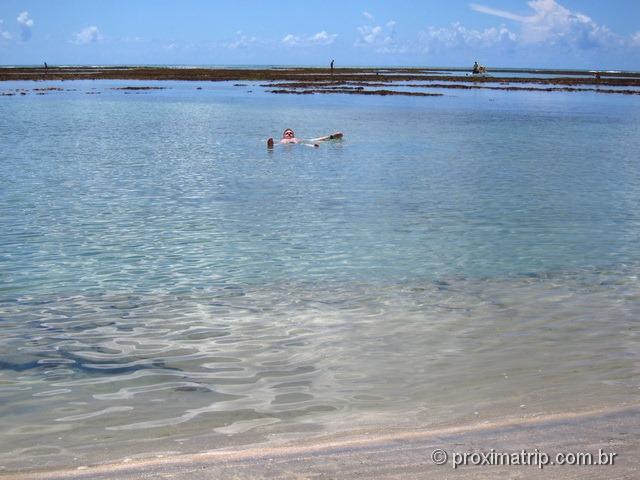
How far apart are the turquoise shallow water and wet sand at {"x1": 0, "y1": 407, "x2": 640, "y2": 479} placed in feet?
1.22

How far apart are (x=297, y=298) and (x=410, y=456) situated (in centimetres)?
501

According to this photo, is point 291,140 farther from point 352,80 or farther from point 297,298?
point 352,80

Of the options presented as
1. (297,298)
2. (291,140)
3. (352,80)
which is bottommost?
(297,298)

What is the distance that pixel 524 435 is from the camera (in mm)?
6062

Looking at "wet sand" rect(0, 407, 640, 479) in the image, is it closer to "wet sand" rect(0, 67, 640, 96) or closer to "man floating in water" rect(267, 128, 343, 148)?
"man floating in water" rect(267, 128, 343, 148)

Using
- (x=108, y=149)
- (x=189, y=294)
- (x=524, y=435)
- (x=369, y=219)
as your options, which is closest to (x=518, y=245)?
(x=369, y=219)

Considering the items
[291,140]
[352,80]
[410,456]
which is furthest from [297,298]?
[352,80]

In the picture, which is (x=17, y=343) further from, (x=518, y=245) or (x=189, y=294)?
(x=518, y=245)

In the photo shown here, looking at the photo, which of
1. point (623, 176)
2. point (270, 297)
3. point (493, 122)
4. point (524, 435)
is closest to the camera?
point (524, 435)

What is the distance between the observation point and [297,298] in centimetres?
1051

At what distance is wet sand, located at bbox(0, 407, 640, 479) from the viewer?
5398 millimetres

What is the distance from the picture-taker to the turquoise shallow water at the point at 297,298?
695 centimetres

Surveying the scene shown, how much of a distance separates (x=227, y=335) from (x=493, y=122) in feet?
124

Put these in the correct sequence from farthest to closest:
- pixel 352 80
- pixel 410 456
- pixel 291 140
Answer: pixel 352 80
pixel 291 140
pixel 410 456
